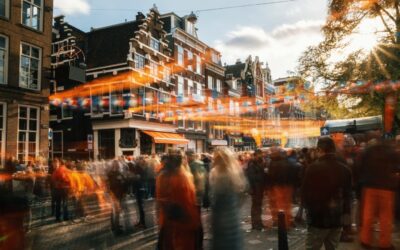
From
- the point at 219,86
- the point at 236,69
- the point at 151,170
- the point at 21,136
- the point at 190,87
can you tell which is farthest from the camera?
the point at 236,69

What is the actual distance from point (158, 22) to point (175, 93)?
5970 millimetres

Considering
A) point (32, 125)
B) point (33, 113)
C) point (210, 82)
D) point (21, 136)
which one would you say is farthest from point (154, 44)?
point (21, 136)

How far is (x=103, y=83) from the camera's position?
26172mm

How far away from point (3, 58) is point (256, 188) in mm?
13624

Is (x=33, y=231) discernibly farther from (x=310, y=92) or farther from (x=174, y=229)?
(x=310, y=92)

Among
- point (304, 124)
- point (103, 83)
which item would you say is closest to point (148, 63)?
point (103, 83)

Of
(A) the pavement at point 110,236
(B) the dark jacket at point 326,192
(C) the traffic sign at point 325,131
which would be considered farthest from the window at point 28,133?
(B) the dark jacket at point 326,192

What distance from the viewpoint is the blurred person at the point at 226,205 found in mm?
3986

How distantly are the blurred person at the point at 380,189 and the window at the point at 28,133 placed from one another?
51.9 ft

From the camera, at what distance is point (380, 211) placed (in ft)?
18.3

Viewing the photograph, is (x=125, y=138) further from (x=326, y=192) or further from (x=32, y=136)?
(x=326, y=192)

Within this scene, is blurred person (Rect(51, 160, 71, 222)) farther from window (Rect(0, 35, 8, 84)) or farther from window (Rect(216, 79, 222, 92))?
window (Rect(216, 79, 222, 92))

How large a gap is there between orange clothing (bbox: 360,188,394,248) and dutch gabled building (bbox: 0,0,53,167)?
1501 cm

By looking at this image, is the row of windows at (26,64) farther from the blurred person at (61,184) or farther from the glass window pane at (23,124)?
the blurred person at (61,184)
